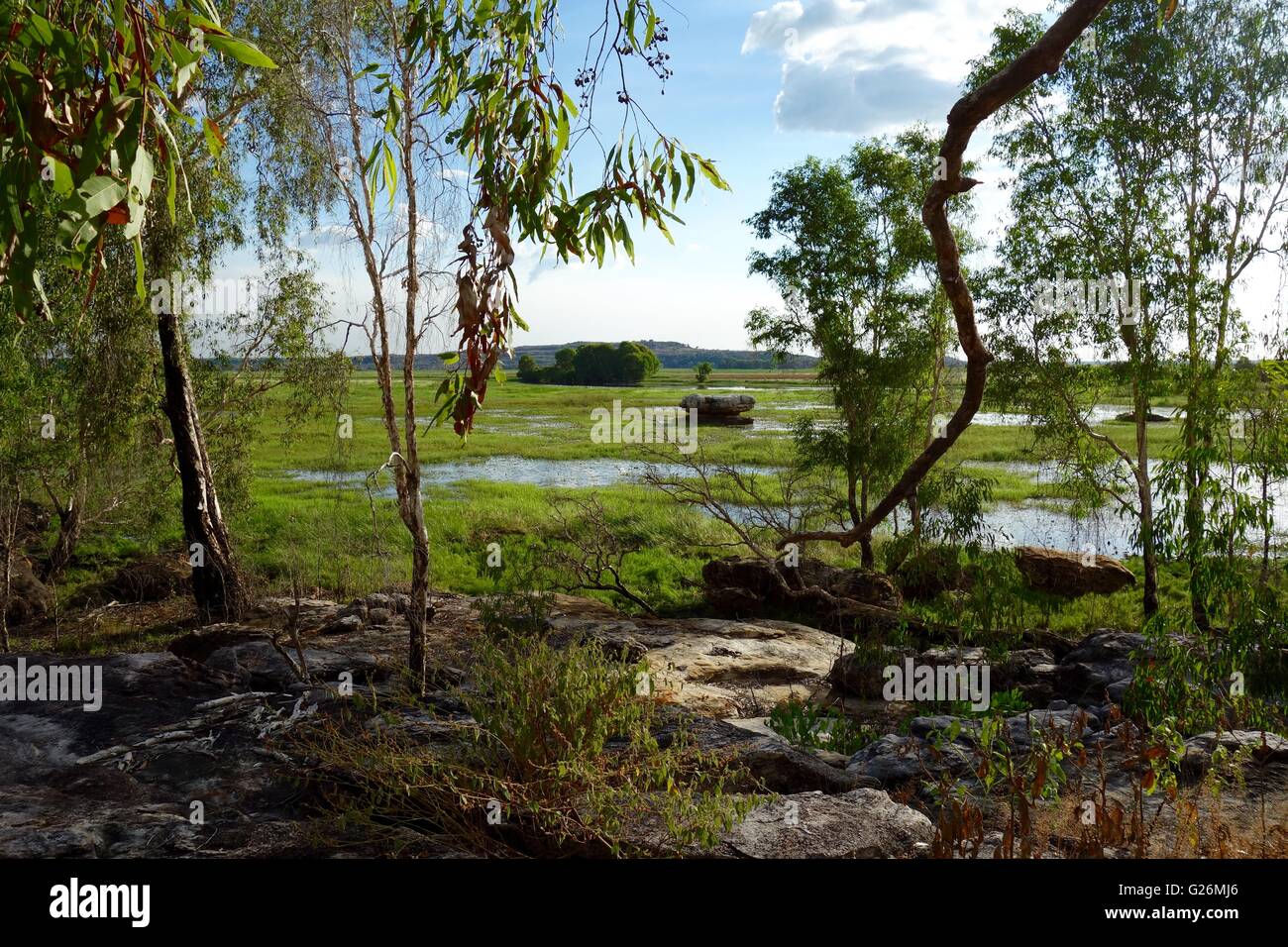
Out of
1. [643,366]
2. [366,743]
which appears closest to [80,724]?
[366,743]

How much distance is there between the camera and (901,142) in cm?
1559

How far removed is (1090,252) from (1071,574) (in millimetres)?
4719

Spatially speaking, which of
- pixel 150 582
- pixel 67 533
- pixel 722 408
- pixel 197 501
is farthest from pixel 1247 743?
pixel 722 408

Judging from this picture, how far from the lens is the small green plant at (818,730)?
673cm

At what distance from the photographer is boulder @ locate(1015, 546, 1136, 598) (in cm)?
1455

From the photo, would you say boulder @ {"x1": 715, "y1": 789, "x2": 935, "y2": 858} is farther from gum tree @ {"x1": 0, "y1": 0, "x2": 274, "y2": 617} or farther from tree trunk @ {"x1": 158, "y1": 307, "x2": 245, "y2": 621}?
tree trunk @ {"x1": 158, "y1": 307, "x2": 245, "y2": 621}

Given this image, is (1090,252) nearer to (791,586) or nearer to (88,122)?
(791,586)

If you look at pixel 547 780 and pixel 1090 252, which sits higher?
pixel 1090 252

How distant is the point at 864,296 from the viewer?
1514cm

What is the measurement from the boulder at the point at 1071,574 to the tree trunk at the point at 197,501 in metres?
11.2

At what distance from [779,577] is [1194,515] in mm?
7489

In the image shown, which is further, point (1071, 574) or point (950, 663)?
point (1071, 574)

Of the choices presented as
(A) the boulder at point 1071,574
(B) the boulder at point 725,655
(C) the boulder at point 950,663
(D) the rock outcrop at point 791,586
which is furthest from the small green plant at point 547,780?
(A) the boulder at point 1071,574
